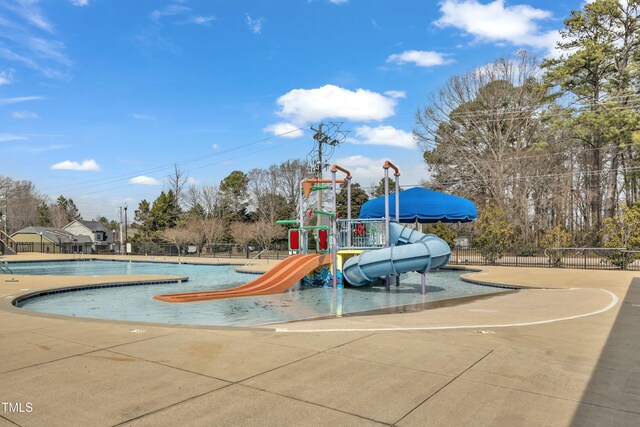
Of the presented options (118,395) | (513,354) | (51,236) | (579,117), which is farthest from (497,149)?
(51,236)

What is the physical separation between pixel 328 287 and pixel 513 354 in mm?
10431

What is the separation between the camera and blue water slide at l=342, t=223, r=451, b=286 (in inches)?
486

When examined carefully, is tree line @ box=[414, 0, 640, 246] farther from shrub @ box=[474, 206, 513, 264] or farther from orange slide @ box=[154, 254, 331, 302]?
orange slide @ box=[154, 254, 331, 302]

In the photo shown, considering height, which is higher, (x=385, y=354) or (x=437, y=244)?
(x=437, y=244)

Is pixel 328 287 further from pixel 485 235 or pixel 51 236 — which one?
pixel 51 236

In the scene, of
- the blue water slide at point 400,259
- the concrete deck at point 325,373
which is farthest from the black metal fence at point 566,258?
the concrete deck at point 325,373

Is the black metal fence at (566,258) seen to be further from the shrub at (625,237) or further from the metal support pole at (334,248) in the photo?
the metal support pole at (334,248)

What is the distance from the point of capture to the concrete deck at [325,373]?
340cm

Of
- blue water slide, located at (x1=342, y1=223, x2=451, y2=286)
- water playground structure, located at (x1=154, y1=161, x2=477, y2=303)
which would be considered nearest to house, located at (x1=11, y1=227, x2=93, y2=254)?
water playground structure, located at (x1=154, y1=161, x2=477, y2=303)

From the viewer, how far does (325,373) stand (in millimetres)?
4410

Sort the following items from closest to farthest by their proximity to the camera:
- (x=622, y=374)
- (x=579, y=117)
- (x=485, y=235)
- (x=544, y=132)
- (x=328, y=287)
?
(x=622, y=374), (x=328, y=287), (x=485, y=235), (x=579, y=117), (x=544, y=132)

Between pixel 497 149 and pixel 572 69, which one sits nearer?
pixel 572 69

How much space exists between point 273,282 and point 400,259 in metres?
4.17

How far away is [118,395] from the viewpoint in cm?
373
